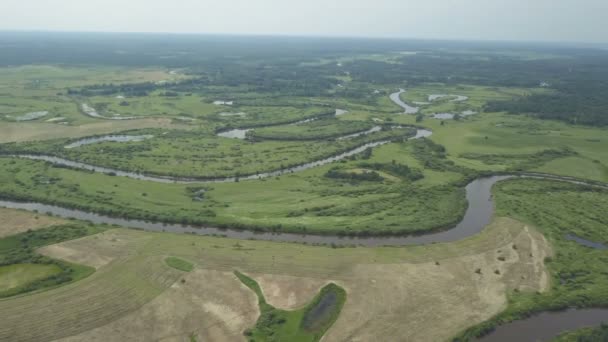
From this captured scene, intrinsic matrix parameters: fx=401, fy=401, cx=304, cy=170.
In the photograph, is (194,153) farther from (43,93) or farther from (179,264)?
(43,93)

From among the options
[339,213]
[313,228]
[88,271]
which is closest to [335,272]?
[313,228]

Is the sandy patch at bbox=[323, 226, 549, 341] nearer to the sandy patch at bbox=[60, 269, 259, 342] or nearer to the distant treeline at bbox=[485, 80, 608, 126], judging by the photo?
the sandy patch at bbox=[60, 269, 259, 342]

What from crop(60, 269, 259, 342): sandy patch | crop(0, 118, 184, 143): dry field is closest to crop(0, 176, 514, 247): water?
crop(60, 269, 259, 342): sandy patch

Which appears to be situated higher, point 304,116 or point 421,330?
point 304,116

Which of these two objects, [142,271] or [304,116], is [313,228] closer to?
[142,271]

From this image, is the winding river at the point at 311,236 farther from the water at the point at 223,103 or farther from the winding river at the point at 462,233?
the water at the point at 223,103
